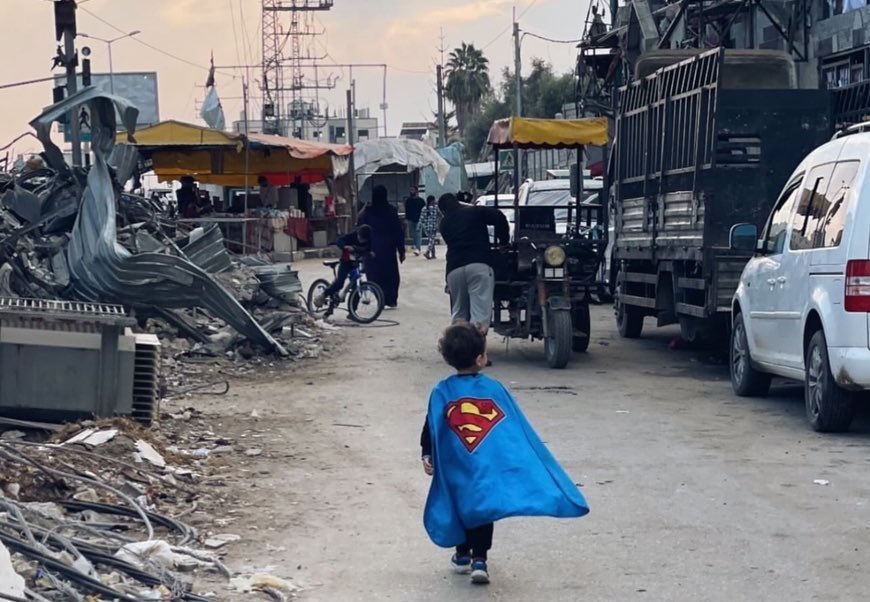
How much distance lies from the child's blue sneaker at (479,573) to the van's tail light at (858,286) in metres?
4.52

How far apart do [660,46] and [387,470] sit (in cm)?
2196

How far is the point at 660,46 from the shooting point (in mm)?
29688

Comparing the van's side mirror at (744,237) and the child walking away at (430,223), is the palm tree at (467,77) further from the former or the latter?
the van's side mirror at (744,237)

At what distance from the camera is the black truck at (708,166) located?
1397 centimetres

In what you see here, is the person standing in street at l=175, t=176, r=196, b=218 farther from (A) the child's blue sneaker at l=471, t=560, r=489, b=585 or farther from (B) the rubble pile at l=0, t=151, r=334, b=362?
(A) the child's blue sneaker at l=471, t=560, r=489, b=585

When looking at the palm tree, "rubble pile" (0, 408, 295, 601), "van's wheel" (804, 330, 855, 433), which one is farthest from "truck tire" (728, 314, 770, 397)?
the palm tree

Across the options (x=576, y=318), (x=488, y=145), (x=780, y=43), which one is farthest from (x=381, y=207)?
(x=780, y=43)

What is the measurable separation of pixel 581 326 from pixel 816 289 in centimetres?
578

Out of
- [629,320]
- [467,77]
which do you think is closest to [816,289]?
[629,320]

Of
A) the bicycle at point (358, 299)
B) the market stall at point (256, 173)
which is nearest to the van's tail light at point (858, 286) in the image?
the bicycle at point (358, 299)

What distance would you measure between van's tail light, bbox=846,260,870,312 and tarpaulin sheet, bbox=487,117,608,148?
6562 mm

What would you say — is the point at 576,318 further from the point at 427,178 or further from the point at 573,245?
the point at 427,178

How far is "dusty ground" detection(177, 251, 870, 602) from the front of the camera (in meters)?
6.49

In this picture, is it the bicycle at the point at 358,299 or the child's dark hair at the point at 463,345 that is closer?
the child's dark hair at the point at 463,345
